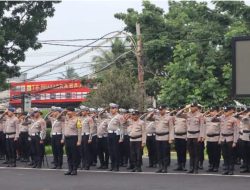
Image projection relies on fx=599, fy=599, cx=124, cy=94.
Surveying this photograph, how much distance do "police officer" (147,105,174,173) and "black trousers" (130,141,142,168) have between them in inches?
19.7

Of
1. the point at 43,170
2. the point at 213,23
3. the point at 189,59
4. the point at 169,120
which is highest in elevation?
the point at 213,23

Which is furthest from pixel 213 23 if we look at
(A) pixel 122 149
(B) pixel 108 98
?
(A) pixel 122 149

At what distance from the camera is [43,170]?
1714 cm

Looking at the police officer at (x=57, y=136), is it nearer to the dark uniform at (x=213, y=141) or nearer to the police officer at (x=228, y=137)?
the dark uniform at (x=213, y=141)

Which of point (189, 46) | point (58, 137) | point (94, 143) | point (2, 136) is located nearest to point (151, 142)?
point (94, 143)

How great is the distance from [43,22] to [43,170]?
9.92 meters

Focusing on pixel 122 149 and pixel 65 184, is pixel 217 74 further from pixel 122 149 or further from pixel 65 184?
pixel 65 184

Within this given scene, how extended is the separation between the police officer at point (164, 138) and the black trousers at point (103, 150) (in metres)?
2.08

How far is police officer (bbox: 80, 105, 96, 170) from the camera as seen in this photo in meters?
17.3

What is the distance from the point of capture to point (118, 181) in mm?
14031

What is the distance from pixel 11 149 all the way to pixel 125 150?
3513 mm

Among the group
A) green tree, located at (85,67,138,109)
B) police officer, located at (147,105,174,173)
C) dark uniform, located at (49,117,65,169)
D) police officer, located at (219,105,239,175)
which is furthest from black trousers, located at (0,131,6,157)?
green tree, located at (85,67,138,109)

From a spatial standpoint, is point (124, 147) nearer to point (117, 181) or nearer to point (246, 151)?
point (246, 151)

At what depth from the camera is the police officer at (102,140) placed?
58.2 ft
